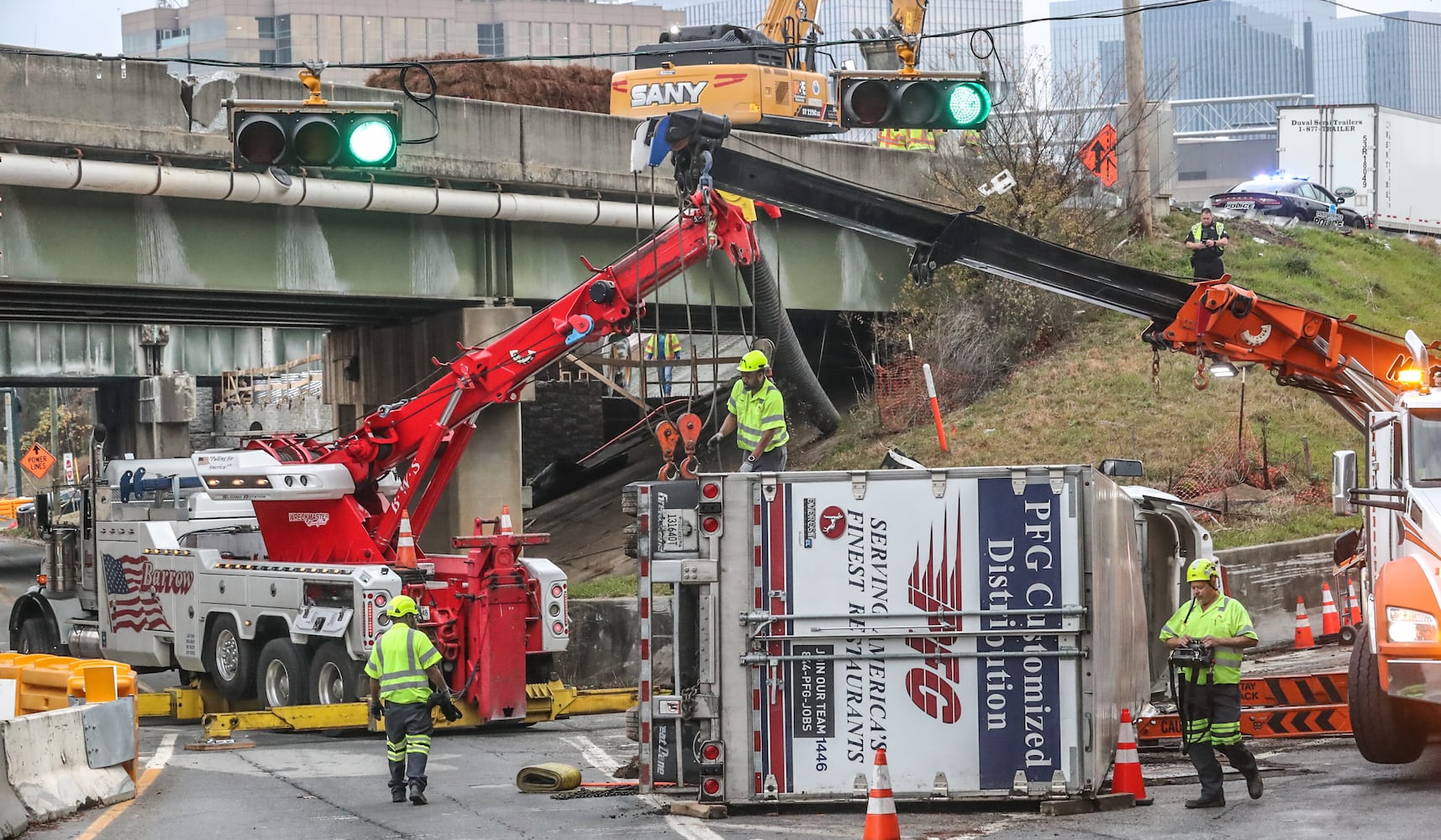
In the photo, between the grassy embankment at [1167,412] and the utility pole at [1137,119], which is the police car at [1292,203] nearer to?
the grassy embankment at [1167,412]

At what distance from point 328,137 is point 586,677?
10.3 meters

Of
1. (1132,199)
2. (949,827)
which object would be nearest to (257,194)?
(949,827)

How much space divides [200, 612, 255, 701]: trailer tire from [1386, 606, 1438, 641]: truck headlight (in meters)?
11.2

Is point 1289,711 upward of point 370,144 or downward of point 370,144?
downward

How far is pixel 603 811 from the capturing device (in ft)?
38.6

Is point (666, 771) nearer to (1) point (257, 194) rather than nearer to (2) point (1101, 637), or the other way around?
(2) point (1101, 637)

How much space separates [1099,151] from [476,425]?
13.6 metres

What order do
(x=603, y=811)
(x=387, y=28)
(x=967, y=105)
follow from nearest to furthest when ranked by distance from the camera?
(x=967, y=105)
(x=603, y=811)
(x=387, y=28)

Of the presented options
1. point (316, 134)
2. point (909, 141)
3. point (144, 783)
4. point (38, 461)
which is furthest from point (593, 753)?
point (38, 461)

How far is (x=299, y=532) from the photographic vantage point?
1839cm

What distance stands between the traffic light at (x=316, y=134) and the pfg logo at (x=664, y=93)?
16507mm

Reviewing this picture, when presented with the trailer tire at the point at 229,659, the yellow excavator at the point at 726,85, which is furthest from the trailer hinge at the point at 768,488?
the yellow excavator at the point at 726,85

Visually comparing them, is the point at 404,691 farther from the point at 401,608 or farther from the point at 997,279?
the point at 997,279

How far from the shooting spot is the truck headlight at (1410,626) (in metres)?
11.0
